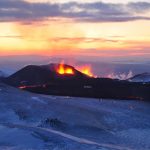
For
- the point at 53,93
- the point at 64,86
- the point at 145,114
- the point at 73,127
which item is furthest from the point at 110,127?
the point at 64,86

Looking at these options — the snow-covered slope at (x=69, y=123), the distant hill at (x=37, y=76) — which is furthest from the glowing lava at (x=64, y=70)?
the snow-covered slope at (x=69, y=123)

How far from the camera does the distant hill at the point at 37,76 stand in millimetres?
54981

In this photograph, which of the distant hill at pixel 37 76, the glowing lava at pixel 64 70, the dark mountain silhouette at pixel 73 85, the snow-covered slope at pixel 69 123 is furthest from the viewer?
the glowing lava at pixel 64 70

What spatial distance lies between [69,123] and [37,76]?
27123 mm

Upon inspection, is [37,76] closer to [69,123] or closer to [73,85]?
[73,85]

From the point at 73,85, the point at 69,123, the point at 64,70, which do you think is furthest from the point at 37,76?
the point at 69,123

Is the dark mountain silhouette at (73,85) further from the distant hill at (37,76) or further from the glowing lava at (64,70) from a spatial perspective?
the glowing lava at (64,70)

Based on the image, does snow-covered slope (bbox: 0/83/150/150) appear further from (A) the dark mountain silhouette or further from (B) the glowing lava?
(B) the glowing lava

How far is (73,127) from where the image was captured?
93.6ft

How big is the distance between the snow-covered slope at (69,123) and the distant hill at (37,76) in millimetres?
15676

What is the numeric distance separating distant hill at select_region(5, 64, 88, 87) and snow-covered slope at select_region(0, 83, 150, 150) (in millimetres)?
15676

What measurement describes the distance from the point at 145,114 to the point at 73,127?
9.04m

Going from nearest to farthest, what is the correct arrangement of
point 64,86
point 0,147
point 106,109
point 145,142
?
point 0,147, point 145,142, point 106,109, point 64,86

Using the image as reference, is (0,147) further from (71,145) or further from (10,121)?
(10,121)
